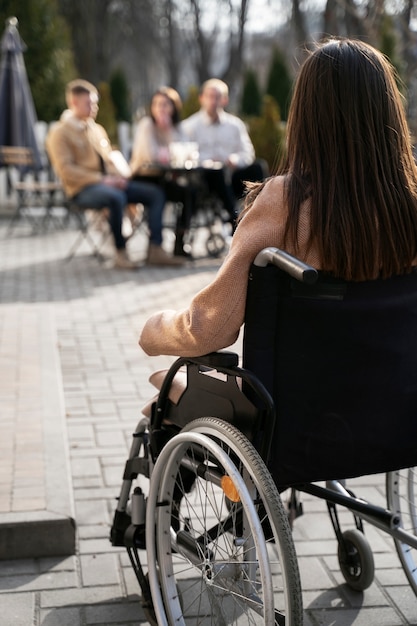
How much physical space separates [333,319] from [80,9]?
104 feet

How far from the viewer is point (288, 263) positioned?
2.29 meters

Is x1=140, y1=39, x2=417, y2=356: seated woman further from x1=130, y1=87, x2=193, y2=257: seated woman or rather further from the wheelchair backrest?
x1=130, y1=87, x2=193, y2=257: seated woman

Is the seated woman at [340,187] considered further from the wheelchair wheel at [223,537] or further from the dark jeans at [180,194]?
A: the dark jeans at [180,194]

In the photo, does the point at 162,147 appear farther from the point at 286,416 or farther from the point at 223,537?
the point at 286,416

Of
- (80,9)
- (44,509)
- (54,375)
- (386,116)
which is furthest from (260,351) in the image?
(80,9)

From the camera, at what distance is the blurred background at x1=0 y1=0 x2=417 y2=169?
52.6 feet

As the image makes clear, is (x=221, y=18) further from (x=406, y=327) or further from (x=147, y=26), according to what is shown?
(x=406, y=327)

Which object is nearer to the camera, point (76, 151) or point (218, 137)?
point (76, 151)

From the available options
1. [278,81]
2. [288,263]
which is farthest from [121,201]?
[278,81]

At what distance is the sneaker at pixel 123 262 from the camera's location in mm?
10242

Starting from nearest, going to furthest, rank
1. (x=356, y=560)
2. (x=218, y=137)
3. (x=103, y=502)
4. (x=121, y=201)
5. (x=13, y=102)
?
(x=356, y=560) < (x=103, y=502) < (x=121, y=201) < (x=218, y=137) < (x=13, y=102)

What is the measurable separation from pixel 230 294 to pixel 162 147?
844 cm

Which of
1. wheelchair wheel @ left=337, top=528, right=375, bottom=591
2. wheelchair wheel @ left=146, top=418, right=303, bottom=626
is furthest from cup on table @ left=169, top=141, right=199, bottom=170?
wheelchair wheel @ left=146, top=418, right=303, bottom=626

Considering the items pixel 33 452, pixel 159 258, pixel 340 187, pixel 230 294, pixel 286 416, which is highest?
pixel 340 187
